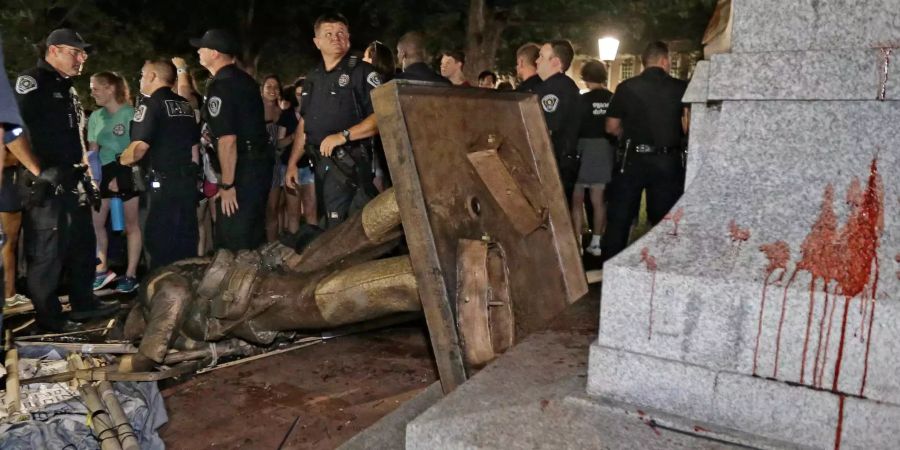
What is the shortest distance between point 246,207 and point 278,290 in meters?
2.05

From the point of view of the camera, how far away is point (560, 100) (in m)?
6.53

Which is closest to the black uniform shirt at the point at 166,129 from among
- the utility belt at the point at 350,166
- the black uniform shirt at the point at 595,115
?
the utility belt at the point at 350,166

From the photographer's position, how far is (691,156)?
2660mm

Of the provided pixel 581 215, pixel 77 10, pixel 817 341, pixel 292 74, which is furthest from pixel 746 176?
pixel 292 74

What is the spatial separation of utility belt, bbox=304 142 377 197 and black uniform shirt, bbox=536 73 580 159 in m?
1.96

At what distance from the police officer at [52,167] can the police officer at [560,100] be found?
3701 mm

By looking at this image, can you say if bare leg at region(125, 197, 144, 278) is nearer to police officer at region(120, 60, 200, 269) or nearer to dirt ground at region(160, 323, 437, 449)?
police officer at region(120, 60, 200, 269)

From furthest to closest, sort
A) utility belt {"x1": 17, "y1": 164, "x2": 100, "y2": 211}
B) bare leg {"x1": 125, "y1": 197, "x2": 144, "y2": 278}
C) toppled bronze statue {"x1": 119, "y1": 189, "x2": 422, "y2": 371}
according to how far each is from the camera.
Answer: bare leg {"x1": 125, "y1": 197, "x2": 144, "y2": 278} → utility belt {"x1": 17, "y1": 164, "x2": 100, "y2": 211} → toppled bronze statue {"x1": 119, "y1": 189, "x2": 422, "y2": 371}

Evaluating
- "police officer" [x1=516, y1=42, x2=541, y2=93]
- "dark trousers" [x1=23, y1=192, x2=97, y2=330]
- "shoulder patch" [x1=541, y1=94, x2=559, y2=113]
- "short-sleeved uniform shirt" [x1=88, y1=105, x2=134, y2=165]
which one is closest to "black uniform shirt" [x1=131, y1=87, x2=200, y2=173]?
"dark trousers" [x1=23, y1=192, x2=97, y2=330]

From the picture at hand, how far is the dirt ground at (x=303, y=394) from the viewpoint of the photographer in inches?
132

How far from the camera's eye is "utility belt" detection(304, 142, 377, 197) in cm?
513

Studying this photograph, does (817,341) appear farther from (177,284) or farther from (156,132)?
(156,132)

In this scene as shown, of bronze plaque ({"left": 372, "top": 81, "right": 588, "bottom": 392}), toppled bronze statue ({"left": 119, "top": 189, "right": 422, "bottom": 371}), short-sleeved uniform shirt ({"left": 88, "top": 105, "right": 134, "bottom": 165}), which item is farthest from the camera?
short-sleeved uniform shirt ({"left": 88, "top": 105, "right": 134, "bottom": 165})

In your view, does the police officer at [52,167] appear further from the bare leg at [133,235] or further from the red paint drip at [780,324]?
the red paint drip at [780,324]
